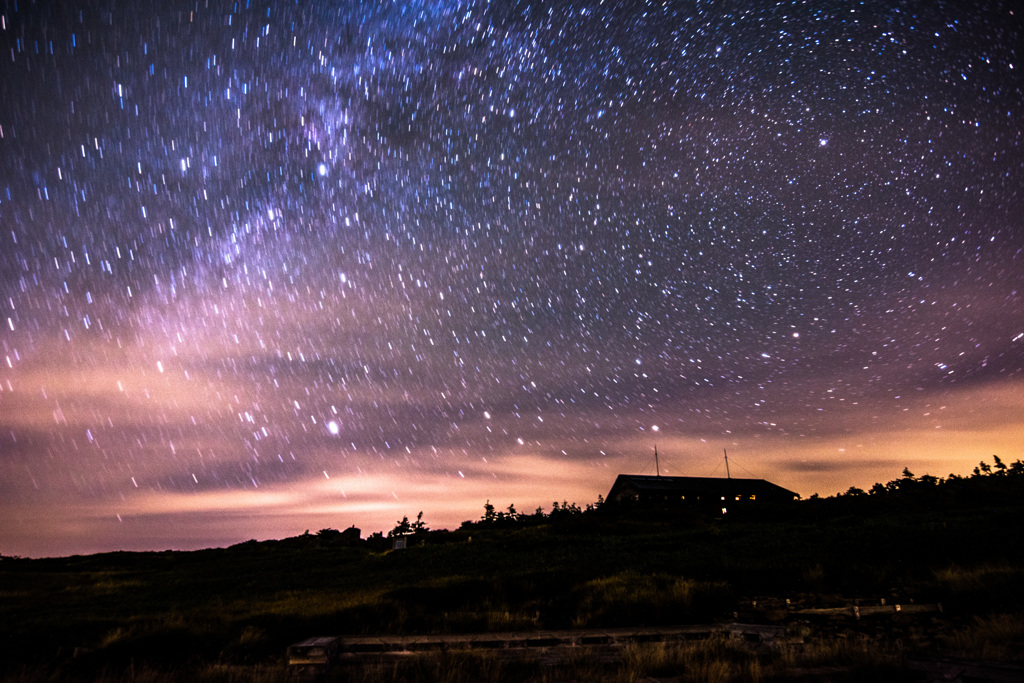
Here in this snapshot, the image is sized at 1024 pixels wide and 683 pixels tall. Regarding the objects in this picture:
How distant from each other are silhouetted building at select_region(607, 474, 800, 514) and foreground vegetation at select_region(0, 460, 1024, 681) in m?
17.9

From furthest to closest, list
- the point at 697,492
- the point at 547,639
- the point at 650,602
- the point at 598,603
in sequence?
the point at 697,492
the point at 598,603
the point at 650,602
the point at 547,639

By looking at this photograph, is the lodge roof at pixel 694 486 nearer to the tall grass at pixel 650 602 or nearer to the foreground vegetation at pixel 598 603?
the foreground vegetation at pixel 598 603

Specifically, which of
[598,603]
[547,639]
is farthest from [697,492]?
[547,639]

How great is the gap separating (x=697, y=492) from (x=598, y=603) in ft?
130

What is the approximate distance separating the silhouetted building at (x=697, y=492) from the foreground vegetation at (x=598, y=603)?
17.9 m

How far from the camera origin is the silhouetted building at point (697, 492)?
47500 millimetres

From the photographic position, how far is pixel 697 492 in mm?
50375

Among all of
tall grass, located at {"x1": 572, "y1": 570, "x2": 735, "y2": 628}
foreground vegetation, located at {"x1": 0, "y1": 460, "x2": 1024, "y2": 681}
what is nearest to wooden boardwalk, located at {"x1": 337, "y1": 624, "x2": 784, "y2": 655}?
foreground vegetation, located at {"x1": 0, "y1": 460, "x2": 1024, "y2": 681}

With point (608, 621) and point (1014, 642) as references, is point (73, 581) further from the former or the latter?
point (1014, 642)

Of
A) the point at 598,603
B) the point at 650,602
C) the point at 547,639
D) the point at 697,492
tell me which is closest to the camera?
the point at 547,639

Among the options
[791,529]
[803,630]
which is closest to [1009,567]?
[803,630]

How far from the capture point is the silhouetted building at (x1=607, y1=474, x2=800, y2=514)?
156ft

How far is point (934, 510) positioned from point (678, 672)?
2857 centimetres

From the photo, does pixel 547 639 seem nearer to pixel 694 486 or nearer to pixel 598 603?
pixel 598 603
